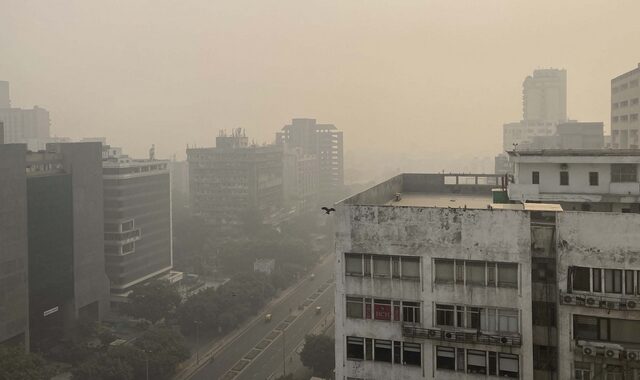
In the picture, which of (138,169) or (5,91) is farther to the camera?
(5,91)

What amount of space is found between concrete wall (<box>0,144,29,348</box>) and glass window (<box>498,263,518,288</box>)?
42.3 m

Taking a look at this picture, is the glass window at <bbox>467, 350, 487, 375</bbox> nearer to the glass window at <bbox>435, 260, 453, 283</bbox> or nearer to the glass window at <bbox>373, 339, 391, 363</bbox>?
the glass window at <bbox>435, 260, 453, 283</bbox>

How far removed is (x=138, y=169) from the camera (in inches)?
2675

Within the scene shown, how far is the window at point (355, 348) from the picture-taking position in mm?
14938

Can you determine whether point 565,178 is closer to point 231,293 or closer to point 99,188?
point 231,293

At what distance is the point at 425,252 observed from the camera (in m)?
14.2

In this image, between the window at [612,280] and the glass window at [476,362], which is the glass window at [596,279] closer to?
the window at [612,280]

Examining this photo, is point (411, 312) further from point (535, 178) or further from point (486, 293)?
point (535, 178)

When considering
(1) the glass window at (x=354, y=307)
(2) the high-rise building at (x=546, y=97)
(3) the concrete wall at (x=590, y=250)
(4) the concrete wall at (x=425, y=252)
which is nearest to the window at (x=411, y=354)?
(4) the concrete wall at (x=425, y=252)

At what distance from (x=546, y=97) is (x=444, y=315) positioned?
143m

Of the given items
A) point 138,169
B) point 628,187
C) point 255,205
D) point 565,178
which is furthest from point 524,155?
point 255,205

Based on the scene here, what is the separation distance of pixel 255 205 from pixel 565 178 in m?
85.8

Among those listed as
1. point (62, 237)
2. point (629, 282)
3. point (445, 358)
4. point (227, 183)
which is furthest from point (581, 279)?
point (227, 183)

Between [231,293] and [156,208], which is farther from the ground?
[156,208]
